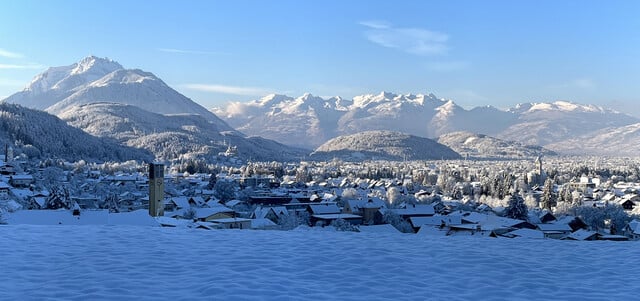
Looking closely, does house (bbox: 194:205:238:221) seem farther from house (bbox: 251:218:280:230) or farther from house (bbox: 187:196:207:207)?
house (bbox: 187:196:207:207)

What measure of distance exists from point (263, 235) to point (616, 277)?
5318 mm

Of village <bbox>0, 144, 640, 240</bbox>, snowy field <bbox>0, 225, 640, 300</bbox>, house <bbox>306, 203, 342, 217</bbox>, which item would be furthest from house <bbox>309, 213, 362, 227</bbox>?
snowy field <bbox>0, 225, 640, 300</bbox>

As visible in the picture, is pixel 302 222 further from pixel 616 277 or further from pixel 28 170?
pixel 28 170

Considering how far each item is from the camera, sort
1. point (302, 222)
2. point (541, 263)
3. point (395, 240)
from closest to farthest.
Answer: point (541, 263)
point (395, 240)
point (302, 222)

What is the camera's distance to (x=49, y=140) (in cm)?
12706

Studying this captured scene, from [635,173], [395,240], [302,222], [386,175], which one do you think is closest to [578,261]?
[395,240]

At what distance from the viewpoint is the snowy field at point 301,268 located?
19.0 ft

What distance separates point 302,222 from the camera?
3550 cm

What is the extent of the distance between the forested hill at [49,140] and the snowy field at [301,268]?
10721 centimetres

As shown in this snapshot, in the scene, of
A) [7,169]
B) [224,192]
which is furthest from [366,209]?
[7,169]

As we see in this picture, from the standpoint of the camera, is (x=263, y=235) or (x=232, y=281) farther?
(x=263, y=235)

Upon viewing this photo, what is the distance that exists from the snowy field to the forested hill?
107 m

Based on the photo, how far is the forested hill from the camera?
4567 inches

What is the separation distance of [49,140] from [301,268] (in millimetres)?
132942
